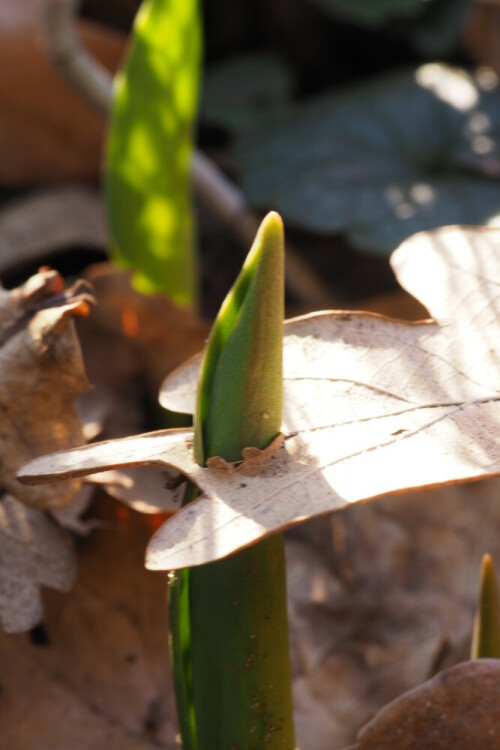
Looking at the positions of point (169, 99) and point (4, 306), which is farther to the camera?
point (169, 99)

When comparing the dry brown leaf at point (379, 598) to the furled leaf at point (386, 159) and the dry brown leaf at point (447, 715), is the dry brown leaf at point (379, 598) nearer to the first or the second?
the dry brown leaf at point (447, 715)

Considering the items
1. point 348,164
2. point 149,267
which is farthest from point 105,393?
point 348,164

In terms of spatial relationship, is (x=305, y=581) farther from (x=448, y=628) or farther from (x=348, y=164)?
(x=348, y=164)

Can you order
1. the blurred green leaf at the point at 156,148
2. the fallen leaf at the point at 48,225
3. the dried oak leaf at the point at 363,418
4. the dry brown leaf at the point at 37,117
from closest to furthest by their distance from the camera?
the dried oak leaf at the point at 363,418
the blurred green leaf at the point at 156,148
the fallen leaf at the point at 48,225
the dry brown leaf at the point at 37,117

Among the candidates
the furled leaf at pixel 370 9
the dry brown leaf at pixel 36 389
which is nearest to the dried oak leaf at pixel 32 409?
the dry brown leaf at pixel 36 389

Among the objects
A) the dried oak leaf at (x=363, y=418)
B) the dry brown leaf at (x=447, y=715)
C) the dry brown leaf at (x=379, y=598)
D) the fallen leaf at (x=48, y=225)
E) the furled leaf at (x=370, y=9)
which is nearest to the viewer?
the dried oak leaf at (x=363, y=418)

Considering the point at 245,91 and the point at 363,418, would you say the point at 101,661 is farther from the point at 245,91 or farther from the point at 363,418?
the point at 245,91
